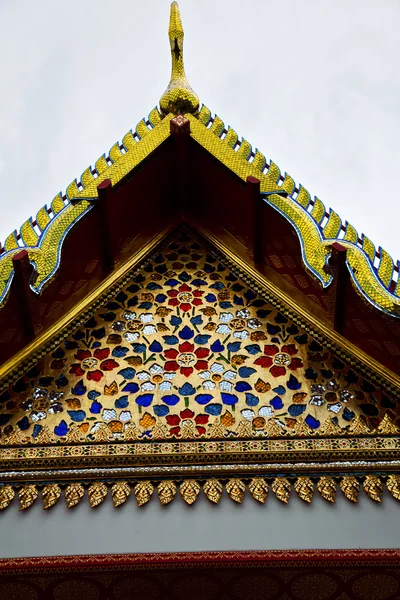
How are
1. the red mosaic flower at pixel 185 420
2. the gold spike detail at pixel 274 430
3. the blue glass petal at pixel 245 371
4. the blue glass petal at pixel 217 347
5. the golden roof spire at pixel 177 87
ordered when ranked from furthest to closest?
the golden roof spire at pixel 177 87 < the blue glass petal at pixel 217 347 < the blue glass petal at pixel 245 371 < the red mosaic flower at pixel 185 420 < the gold spike detail at pixel 274 430

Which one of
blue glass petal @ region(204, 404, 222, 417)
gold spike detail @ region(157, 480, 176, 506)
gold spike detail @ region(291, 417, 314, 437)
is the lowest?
gold spike detail @ region(157, 480, 176, 506)

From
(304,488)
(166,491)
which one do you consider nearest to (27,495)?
(166,491)

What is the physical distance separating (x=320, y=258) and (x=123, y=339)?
134 cm

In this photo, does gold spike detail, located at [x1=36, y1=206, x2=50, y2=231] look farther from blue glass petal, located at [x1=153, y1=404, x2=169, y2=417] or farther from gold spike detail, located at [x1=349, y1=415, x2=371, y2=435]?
gold spike detail, located at [x1=349, y1=415, x2=371, y2=435]

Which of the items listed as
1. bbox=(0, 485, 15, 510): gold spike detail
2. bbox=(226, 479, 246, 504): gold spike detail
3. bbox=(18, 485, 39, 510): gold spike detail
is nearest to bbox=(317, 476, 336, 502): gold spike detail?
bbox=(226, 479, 246, 504): gold spike detail

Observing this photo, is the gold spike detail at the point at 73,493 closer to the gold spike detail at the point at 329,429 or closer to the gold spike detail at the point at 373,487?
the gold spike detail at the point at 329,429

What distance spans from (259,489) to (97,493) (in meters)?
0.79

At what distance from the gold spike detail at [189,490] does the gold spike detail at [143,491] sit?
0.15 metres

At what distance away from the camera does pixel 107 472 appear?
4402mm

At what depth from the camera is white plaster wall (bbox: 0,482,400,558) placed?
13.5 feet

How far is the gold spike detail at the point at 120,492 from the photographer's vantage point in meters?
4.29

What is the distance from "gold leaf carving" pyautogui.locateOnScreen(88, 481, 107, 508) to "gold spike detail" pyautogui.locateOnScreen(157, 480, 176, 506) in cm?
27

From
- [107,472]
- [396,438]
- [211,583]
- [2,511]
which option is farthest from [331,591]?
[2,511]

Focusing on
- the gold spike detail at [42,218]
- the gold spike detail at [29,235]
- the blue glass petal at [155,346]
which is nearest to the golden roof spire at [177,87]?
the gold spike detail at [42,218]
